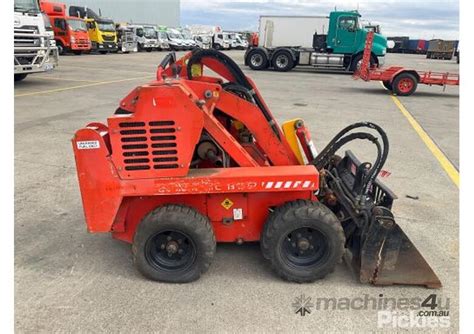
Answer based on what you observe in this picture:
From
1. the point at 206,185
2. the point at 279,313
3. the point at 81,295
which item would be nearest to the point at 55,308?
the point at 81,295

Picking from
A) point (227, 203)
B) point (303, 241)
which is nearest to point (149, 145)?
point (227, 203)

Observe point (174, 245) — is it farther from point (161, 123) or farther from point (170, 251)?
point (161, 123)

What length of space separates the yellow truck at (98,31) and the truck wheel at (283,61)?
15.6 m

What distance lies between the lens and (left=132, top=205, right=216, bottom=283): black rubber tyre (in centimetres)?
309

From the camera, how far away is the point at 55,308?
2.88 m

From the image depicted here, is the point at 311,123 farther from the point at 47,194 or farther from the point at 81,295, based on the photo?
the point at 81,295

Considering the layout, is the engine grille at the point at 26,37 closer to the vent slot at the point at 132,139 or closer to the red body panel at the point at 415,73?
the vent slot at the point at 132,139

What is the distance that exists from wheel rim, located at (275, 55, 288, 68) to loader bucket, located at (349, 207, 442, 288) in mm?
19371

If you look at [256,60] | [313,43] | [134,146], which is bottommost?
[134,146]

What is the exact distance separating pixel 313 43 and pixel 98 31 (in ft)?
56.4

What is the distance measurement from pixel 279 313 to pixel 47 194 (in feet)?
10.7

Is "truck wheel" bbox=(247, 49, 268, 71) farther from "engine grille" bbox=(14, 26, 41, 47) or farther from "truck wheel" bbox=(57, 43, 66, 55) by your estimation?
"truck wheel" bbox=(57, 43, 66, 55)

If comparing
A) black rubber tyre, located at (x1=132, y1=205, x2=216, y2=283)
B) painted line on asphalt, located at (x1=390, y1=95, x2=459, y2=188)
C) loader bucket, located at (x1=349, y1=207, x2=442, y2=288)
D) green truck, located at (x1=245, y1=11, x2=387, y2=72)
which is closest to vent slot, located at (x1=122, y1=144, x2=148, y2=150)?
black rubber tyre, located at (x1=132, y1=205, x2=216, y2=283)

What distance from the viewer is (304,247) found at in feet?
10.5
